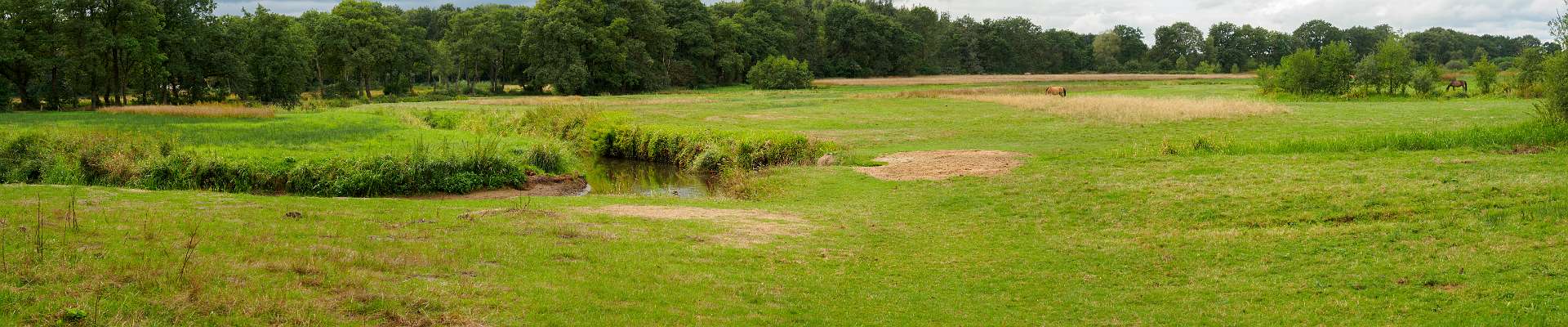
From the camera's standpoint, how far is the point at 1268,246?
47.3 feet

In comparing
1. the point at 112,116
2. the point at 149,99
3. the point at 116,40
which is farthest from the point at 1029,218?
the point at 149,99

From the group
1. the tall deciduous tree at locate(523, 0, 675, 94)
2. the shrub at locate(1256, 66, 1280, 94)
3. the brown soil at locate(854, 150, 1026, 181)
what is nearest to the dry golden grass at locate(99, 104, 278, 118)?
the brown soil at locate(854, 150, 1026, 181)

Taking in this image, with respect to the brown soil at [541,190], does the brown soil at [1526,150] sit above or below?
above

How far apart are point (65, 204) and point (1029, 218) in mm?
16845

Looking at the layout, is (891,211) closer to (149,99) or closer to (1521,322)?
(1521,322)

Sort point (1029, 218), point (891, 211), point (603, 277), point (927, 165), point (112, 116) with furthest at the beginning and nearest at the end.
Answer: point (112, 116)
point (927, 165)
point (891, 211)
point (1029, 218)
point (603, 277)

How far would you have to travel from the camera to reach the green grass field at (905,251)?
9.96m

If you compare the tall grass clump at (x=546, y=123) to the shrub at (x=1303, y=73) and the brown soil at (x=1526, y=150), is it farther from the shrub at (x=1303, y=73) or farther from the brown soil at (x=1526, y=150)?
the shrub at (x=1303, y=73)

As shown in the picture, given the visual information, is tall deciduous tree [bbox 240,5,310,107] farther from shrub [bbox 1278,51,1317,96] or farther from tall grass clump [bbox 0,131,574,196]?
shrub [bbox 1278,51,1317,96]

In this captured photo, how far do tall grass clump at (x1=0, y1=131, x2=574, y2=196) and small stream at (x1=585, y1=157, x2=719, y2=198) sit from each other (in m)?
3.47

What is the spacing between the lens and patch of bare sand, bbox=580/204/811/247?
16080 mm

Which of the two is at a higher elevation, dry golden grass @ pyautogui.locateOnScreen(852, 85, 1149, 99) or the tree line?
the tree line

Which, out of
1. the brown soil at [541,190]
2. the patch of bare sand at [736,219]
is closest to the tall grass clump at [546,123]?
the brown soil at [541,190]

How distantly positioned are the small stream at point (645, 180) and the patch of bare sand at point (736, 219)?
5.99 m
